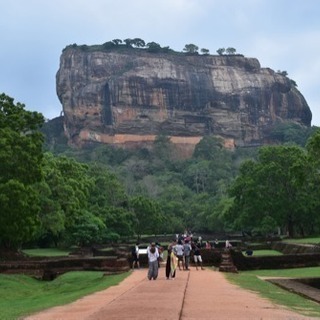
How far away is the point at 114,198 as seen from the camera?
69000 millimetres

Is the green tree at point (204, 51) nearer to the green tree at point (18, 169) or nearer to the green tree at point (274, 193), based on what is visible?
the green tree at point (274, 193)

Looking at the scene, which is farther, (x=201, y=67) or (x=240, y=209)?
(x=201, y=67)

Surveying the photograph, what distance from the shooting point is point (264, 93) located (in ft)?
512

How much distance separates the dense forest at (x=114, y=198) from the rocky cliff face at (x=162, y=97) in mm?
38508

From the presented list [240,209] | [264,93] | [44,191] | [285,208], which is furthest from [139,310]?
[264,93]

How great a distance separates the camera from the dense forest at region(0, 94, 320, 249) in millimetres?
31281

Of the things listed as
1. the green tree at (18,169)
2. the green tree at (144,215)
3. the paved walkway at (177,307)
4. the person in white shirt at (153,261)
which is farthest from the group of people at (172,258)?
the green tree at (144,215)

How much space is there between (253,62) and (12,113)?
136 metres

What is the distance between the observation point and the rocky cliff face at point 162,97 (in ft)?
485

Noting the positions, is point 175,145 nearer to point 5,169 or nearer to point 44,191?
point 44,191

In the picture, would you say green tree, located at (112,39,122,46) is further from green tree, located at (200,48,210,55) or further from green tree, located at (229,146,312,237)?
green tree, located at (229,146,312,237)

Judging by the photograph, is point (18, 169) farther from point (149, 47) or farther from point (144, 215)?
point (149, 47)

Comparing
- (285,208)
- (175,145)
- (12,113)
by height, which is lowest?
(285,208)

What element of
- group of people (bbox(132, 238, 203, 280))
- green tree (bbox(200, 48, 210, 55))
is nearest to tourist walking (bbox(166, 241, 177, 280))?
group of people (bbox(132, 238, 203, 280))
